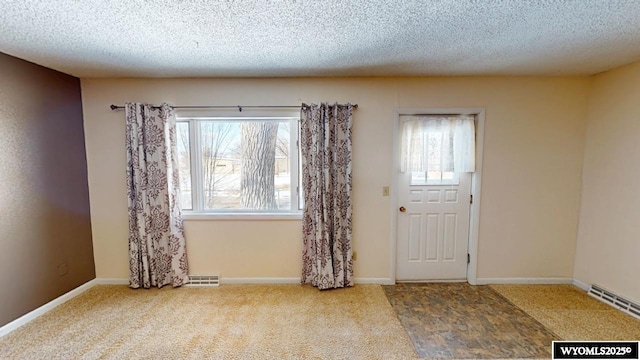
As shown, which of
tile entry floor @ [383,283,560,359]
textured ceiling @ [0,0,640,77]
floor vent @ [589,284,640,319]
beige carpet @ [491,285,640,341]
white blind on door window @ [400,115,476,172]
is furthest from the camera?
white blind on door window @ [400,115,476,172]

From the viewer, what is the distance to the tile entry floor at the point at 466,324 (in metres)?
1.90

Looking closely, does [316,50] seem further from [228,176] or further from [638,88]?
[638,88]

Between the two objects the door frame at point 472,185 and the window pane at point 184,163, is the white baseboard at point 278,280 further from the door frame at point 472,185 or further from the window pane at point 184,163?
the window pane at point 184,163

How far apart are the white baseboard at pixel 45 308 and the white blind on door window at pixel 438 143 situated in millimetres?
3810

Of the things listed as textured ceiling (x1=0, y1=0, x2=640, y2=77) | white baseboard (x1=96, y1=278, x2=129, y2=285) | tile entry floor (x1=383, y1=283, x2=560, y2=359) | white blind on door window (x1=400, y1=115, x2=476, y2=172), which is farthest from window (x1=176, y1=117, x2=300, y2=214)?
tile entry floor (x1=383, y1=283, x2=560, y2=359)

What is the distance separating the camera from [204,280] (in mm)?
2926

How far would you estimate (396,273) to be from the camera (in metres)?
3.00

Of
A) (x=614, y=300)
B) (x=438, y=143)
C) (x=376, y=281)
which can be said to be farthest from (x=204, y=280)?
(x=614, y=300)

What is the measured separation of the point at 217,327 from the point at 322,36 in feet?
8.26

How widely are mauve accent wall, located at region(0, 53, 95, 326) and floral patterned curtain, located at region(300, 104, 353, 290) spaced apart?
95.7 inches

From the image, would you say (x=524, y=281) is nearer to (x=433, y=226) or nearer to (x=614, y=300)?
(x=614, y=300)

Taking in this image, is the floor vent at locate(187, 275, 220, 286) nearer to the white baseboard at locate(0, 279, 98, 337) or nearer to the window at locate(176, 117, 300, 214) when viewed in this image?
the window at locate(176, 117, 300, 214)

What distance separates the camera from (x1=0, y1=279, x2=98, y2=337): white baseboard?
2.12m

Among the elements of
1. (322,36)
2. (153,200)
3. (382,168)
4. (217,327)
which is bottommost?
(217,327)
